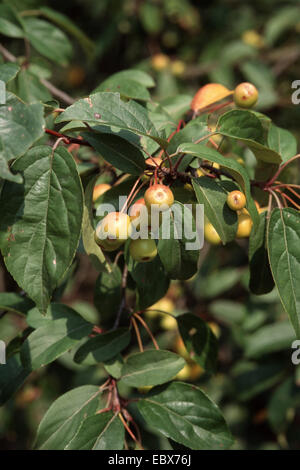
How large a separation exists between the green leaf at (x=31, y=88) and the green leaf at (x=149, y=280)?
639 mm

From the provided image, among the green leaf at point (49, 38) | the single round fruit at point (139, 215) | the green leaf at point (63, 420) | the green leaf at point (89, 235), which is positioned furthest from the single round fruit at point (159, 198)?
the green leaf at point (49, 38)

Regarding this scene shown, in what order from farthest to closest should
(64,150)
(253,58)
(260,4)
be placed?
1. (260,4)
2. (253,58)
3. (64,150)

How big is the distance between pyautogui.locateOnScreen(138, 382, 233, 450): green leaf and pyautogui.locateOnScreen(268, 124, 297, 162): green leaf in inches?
23.2

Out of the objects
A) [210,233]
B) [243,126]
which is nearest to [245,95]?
[243,126]

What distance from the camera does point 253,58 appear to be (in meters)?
2.37

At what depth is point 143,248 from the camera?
0.85 m

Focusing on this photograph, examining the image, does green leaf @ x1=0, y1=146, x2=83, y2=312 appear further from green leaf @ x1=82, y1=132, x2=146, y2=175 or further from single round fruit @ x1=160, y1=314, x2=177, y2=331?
single round fruit @ x1=160, y1=314, x2=177, y2=331

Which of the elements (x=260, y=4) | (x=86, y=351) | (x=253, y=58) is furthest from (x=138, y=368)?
(x=260, y=4)

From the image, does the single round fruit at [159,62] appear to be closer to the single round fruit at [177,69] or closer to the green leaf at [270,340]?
the single round fruit at [177,69]

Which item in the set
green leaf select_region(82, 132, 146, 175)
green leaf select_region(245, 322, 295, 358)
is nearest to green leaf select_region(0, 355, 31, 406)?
green leaf select_region(82, 132, 146, 175)

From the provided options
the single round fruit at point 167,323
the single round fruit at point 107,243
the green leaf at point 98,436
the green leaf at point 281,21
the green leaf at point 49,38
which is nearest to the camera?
the single round fruit at point 107,243

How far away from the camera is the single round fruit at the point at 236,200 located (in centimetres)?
82
